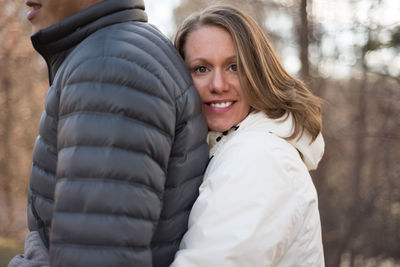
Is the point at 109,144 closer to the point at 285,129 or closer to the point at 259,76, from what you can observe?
the point at 285,129

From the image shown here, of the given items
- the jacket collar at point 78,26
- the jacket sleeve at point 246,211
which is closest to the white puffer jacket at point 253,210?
the jacket sleeve at point 246,211

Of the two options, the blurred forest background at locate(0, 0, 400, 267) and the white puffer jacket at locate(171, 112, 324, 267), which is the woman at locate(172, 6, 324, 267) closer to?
the white puffer jacket at locate(171, 112, 324, 267)

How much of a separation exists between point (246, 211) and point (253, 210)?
3 cm

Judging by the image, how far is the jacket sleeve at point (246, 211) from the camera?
57.4 inches

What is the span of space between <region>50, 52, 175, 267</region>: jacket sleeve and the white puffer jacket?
0.84 feet

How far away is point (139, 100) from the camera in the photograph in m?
1.29

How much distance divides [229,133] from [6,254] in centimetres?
546

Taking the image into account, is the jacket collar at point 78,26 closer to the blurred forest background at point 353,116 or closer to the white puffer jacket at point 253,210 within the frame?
the white puffer jacket at point 253,210

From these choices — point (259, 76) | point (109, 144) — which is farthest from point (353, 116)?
point (109, 144)

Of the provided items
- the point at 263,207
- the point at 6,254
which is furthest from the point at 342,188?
the point at 6,254

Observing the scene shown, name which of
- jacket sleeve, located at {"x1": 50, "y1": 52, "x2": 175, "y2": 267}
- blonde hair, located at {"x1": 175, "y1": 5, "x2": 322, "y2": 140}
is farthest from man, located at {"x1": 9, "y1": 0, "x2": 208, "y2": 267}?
blonde hair, located at {"x1": 175, "y1": 5, "x2": 322, "y2": 140}

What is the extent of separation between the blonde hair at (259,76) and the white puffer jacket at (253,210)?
9.7 inches

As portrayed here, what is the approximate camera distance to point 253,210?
1.49 m

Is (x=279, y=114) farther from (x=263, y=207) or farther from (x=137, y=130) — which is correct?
(x=137, y=130)
